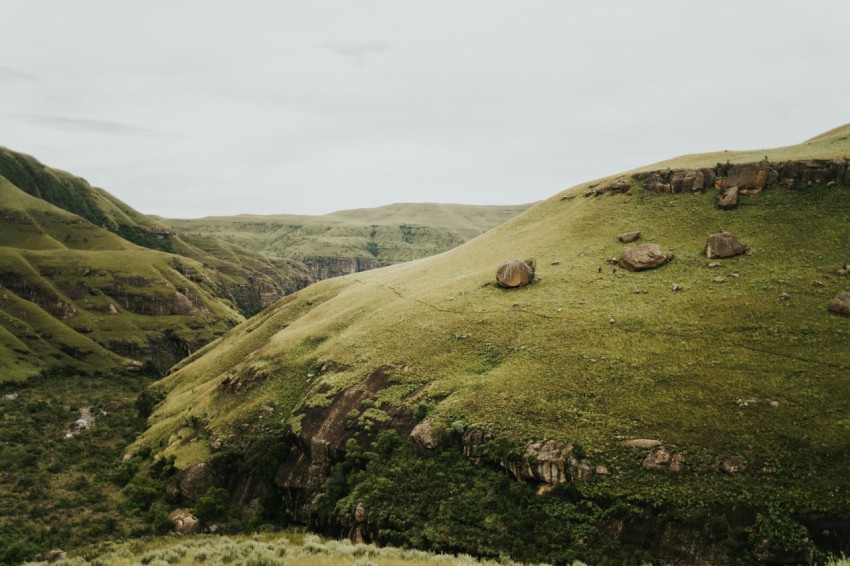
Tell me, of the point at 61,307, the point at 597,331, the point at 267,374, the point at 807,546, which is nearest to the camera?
the point at 807,546

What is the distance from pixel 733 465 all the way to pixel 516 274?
31.2 metres

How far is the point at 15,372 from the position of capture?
13275cm

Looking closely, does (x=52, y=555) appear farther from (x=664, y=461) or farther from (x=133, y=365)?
(x=133, y=365)

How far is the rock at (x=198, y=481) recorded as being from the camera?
46.1m

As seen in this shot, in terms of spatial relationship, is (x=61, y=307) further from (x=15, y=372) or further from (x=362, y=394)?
(x=362, y=394)

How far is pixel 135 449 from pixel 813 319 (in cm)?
8171

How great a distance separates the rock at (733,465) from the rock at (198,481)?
45.9 m

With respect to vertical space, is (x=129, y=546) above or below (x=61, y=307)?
below

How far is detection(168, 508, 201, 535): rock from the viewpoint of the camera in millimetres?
41250

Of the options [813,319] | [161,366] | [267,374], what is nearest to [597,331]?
[813,319]

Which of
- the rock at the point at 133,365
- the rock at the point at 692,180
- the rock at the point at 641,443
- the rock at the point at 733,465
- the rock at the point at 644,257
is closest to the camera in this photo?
the rock at the point at 733,465

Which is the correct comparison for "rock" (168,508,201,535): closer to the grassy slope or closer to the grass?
the grass

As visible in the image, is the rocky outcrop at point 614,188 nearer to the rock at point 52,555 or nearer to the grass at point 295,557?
the grass at point 295,557

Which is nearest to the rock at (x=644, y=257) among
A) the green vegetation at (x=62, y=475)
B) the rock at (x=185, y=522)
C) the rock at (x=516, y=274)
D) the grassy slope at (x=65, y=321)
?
the rock at (x=516, y=274)
